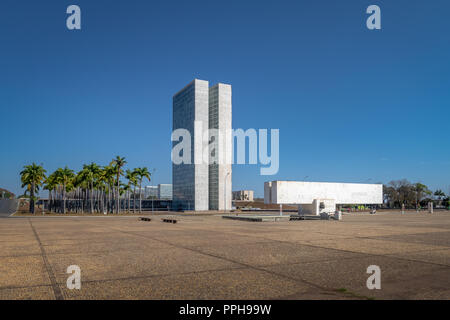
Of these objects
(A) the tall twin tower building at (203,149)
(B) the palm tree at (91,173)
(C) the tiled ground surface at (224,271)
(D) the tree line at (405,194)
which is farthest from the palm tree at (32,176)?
(D) the tree line at (405,194)

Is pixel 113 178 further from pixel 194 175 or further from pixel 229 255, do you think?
pixel 229 255

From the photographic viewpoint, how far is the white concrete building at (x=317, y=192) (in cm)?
9425

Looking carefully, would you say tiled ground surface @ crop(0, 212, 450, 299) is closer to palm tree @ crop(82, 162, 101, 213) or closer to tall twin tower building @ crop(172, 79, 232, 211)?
palm tree @ crop(82, 162, 101, 213)

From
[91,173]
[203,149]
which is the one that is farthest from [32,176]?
[203,149]

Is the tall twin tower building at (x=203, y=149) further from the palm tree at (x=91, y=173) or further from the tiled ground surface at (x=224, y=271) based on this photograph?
the tiled ground surface at (x=224, y=271)

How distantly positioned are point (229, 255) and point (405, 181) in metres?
159

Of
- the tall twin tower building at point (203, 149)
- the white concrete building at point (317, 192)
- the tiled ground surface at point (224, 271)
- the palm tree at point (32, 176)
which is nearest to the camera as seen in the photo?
the tiled ground surface at point (224, 271)

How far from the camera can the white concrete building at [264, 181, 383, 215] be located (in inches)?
3711

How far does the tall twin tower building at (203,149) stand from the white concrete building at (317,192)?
82.3ft

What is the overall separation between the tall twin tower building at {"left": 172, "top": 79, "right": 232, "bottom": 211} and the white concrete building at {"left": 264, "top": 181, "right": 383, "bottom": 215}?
25.1m

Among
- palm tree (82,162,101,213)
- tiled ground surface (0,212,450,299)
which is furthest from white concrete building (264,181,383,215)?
→ tiled ground surface (0,212,450,299)

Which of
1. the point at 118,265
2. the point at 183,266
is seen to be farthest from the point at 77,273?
the point at 183,266

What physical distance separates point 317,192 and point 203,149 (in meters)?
39.6

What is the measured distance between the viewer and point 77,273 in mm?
9680
